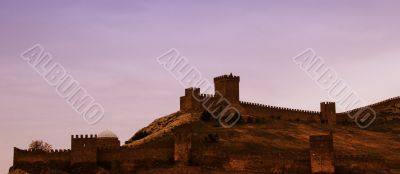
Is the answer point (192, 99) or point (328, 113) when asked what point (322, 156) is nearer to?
point (192, 99)

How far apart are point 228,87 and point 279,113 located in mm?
10853

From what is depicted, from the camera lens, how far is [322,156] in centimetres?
4781

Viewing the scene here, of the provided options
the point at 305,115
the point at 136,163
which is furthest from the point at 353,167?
the point at 305,115

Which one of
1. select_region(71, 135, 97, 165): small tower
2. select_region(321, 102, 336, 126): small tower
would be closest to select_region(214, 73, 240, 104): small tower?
select_region(321, 102, 336, 126): small tower

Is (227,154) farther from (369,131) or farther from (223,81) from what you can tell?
(369,131)

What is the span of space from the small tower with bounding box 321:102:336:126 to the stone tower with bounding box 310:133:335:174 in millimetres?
39005

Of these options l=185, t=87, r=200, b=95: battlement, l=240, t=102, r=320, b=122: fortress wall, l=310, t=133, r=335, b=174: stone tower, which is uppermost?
l=185, t=87, r=200, b=95: battlement

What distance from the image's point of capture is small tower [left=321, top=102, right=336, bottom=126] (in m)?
86.6

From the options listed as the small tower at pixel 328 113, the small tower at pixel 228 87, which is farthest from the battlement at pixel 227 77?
the small tower at pixel 328 113

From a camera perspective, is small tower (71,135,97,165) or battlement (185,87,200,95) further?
battlement (185,87,200,95)

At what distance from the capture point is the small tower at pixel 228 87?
73.2m

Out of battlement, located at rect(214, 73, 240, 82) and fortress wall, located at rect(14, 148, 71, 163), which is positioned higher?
battlement, located at rect(214, 73, 240, 82)

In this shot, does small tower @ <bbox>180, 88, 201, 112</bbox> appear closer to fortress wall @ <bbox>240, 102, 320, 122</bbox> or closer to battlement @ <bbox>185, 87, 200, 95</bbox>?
battlement @ <bbox>185, 87, 200, 95</bbox>

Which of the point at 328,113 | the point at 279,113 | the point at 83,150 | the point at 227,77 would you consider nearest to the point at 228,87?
the point at 227,77
